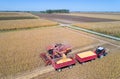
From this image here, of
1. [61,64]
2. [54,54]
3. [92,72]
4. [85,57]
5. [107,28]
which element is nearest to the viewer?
[92,72]

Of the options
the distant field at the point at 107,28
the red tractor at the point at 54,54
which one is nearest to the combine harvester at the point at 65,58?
the red tractor at the point at 54,54

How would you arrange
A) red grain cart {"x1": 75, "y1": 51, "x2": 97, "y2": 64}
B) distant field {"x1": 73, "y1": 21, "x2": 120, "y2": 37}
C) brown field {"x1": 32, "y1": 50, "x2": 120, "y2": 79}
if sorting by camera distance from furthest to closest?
distant field {"x1": 73, "y1": 21, "x2": 120, "y2": 37} < red grain cart {"x1": 75, "y1": 51, "x2": 97, "y2": 64} < brown field {"x1": 32, "y1": 50, "x2": 120, "y2": 79}

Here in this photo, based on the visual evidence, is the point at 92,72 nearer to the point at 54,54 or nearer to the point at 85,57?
the point at 85,57

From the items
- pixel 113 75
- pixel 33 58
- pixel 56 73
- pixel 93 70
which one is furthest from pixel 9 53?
pixel 113 75

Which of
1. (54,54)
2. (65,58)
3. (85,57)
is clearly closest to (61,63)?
(65,58)

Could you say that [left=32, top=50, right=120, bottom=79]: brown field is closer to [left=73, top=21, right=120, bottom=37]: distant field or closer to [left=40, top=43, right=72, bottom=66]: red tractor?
[left=40, top=43, right=72, bottom=66]: red tractor

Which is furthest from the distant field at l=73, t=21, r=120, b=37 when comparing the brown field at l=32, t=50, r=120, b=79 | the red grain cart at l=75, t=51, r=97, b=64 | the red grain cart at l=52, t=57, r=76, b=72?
the red grain cart at l=52, t=57, r=76, b=72

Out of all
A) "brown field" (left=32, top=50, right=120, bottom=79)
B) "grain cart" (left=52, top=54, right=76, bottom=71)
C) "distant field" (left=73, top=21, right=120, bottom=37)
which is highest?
"grain cart" (left=52, top=54, right=76, bottom=71)

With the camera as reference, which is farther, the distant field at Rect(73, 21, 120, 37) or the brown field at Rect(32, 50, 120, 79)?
the distant field at Rect(73, 21, 120, 37)

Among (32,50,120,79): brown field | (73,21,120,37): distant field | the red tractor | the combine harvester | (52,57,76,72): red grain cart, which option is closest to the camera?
(32,50,120,79): brown field

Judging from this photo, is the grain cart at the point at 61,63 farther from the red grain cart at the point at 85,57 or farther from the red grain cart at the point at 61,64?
the red grain cart at the point at 85,57
